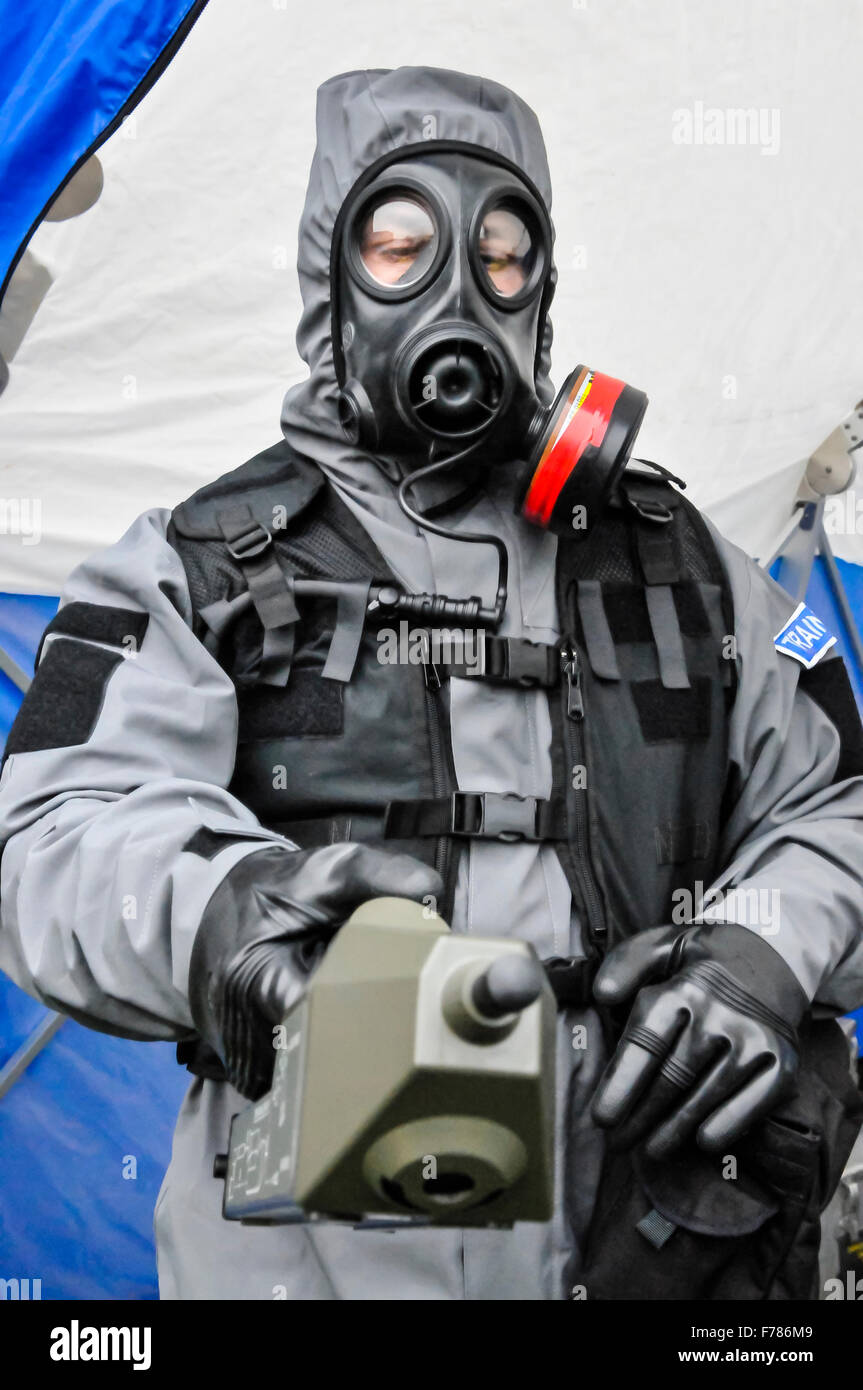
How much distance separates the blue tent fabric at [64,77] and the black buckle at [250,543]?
56 centimetres

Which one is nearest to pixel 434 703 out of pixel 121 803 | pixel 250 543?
pixel 250 543

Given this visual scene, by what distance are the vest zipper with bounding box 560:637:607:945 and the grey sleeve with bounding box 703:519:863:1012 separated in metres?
0.12

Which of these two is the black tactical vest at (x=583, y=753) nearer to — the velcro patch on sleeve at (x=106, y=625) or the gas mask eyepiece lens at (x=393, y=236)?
the velcro patch on sleeve at (x=106, y=625)

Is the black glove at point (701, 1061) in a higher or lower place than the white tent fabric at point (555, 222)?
Answer: lower

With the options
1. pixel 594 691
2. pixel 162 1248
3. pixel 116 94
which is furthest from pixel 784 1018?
pixel 116 94

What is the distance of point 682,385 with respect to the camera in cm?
262

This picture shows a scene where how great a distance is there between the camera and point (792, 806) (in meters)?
1.77

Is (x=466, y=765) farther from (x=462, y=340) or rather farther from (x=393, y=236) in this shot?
(x=393, y=236)

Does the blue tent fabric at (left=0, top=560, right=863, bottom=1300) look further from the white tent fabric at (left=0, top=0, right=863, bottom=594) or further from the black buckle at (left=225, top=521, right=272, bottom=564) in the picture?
the black buckle at (left=225, top=521, right=272, bottom=564)

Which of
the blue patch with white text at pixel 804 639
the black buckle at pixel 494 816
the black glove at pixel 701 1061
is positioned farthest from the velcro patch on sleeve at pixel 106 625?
the blue patch with white text at pixel 804 639

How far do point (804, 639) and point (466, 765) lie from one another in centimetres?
50

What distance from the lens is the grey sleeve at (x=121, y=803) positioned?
1336 mm

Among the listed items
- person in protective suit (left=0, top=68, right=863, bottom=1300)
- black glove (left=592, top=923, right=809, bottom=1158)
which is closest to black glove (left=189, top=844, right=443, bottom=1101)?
person in protective suit (left=0, top=68, right=863, bottom=1300)

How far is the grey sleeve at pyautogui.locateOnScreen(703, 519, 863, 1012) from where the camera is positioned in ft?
5.12
